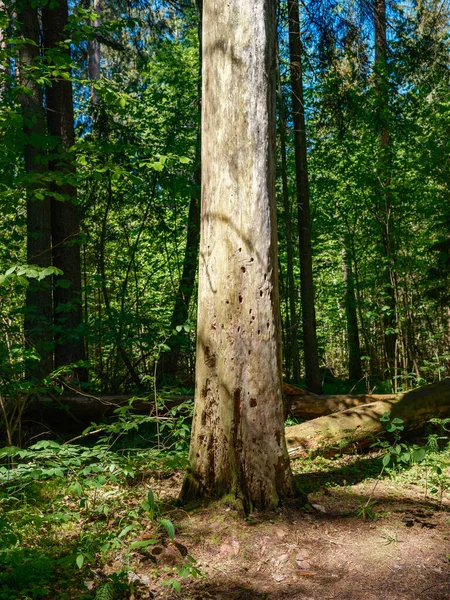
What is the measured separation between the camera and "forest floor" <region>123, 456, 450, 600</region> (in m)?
2.69

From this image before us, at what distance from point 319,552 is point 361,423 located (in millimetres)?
2665

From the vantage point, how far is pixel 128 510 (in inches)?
142

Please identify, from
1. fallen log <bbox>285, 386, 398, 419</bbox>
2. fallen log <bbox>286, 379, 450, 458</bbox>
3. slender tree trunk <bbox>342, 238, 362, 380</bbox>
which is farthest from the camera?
slender tree trunk <bbox>342, 238, 362, 380</bbox>

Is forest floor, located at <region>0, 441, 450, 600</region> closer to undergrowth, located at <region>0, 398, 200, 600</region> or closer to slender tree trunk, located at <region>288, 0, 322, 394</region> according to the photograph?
undergrowth, located at <region>0, 398, 200, 600</region>

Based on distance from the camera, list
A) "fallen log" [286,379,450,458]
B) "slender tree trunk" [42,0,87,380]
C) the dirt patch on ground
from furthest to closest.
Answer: "slender tree trunk" [42,0,87,380], "fallen log" [286,379,450,458], the dirt patch on ground

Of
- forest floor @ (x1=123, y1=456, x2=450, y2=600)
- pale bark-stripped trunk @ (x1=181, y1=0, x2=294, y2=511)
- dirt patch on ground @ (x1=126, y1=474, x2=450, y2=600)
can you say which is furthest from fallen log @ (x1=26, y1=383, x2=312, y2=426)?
pale bark-stripped trunk @ (x1=181, y1=0, x2=294, y2=511)

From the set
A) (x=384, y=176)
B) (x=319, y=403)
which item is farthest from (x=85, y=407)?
(x=384, y=176)

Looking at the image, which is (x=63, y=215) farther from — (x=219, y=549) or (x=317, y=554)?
(x=317, y=554)

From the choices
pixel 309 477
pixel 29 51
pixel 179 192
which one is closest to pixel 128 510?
pixel 309 477

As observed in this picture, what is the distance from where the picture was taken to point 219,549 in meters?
3.07

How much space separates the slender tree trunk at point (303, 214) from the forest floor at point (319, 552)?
16.6ft

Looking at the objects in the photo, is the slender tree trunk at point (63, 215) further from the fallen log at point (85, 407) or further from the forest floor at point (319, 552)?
the forest floor at point (319, 552)

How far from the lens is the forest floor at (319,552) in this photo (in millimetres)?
2688

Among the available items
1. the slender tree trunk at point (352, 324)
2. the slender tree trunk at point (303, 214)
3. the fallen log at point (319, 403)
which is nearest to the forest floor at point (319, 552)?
the fallen log at point (319, 403)
